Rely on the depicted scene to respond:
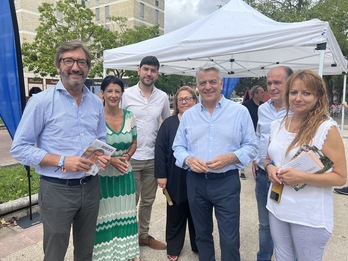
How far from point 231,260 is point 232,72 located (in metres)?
6.64

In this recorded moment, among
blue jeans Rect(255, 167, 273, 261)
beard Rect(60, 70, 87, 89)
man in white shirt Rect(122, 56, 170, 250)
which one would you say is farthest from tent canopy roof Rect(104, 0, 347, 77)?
beard Rect(60, 70, 87, 89)

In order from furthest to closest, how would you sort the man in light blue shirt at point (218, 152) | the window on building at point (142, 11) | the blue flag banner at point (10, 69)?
the window on building at point (142, 11) < the blue flag banner at point (10, 69) < the man in light blue shirt at point (218, 152)

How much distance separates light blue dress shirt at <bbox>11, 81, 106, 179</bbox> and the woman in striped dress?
54 cm

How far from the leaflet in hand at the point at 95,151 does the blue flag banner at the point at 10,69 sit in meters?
1.94

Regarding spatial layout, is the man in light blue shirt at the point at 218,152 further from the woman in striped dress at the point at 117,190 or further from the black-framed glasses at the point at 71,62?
the black-framed glasses at the point at 71,62

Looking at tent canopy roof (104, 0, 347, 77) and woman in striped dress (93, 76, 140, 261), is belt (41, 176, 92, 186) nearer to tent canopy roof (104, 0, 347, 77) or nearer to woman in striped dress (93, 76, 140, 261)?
woman in striped dress (93, 76, 140, 261)

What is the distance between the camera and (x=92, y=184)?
208cm

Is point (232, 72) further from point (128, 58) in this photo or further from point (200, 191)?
point (200, 191)

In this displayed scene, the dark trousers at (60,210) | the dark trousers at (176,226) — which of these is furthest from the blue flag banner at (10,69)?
the dark trousers at (176,226)

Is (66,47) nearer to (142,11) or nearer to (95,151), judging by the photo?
(95,151)

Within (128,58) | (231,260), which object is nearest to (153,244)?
(231,260)

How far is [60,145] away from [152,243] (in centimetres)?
182

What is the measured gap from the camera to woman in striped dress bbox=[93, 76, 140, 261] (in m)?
2.53

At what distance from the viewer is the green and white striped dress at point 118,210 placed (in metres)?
2.53
